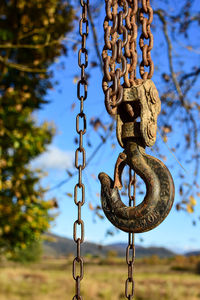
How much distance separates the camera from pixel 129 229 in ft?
4.51

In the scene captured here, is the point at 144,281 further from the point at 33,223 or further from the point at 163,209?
the point at 163,209

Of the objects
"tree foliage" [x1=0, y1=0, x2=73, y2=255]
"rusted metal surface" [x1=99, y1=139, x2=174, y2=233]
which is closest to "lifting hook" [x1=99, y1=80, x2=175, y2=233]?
"rusted metal surface" [x1=99, y1=139, x2=174, y2=233]

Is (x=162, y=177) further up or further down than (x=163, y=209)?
further up

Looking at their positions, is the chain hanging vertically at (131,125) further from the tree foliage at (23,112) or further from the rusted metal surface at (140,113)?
the tree foliage at (23,112)

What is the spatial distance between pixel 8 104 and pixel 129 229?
6.24m

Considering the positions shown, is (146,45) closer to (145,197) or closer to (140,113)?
(140,113)

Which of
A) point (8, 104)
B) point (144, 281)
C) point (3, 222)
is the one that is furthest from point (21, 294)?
point (8, 104)

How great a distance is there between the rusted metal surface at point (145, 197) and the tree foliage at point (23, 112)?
15.0ft

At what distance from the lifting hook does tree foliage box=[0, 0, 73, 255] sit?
456cm

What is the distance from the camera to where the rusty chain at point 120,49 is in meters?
1.28

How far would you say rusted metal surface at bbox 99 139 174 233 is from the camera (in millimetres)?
1353

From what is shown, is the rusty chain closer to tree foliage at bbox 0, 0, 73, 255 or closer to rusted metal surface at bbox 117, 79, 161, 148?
rusted metal surface at bbox 117, 79, 161, 148

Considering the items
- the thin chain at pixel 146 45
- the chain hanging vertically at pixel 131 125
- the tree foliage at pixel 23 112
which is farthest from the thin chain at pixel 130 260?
the tree foliage at pixel 23 112

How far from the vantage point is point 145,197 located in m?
1.38
